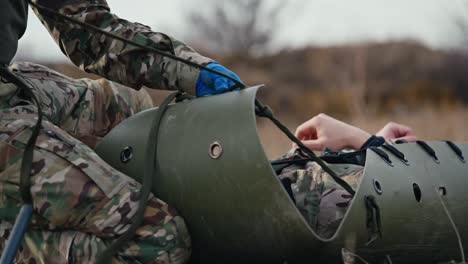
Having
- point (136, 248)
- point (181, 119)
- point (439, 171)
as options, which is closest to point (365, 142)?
point (439, 171)

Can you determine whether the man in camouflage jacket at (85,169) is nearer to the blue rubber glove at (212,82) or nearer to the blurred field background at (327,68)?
the blue rubber glove at (212,82)

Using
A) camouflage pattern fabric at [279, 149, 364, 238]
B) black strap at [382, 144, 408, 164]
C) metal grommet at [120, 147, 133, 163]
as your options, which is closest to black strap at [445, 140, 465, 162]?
black strap at [382, 144, 408, 164]

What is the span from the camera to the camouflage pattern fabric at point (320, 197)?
2.29m

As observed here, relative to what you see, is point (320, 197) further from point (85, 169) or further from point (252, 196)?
point (85, 169)

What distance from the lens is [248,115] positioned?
7.07 feet

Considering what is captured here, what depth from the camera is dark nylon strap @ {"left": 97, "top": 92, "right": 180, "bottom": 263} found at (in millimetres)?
2139

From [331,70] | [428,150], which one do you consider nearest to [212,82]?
[428,150]

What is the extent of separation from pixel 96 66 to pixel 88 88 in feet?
0.42

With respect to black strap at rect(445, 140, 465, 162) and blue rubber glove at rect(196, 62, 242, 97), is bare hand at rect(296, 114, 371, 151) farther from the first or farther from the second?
blue rubber glove at rect(196, 62, 242, 97)

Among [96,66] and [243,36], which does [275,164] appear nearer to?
[96,66]

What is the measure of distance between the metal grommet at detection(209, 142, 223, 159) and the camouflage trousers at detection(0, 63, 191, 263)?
19 centimetres

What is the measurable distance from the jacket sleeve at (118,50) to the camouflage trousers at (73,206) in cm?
31

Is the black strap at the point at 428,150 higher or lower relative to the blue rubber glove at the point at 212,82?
lower

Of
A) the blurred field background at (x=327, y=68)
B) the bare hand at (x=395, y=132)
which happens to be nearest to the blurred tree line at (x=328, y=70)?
the blurred field background at (x=327, y=68)
